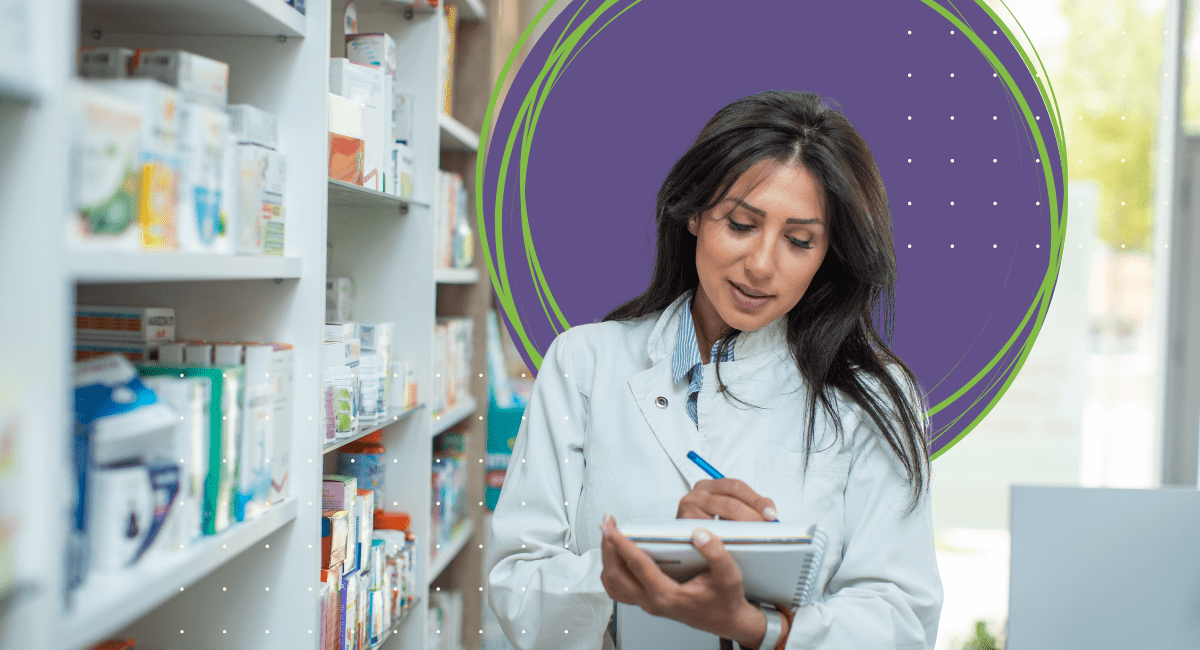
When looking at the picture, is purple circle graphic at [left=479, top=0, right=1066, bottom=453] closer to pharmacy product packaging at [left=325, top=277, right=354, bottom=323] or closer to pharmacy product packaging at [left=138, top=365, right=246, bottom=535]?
pharmacy product packaging at [left=325, top=277, right=354, bottom=323]

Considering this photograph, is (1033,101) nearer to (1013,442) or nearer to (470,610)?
(1013,442)

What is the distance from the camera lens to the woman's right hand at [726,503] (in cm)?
133

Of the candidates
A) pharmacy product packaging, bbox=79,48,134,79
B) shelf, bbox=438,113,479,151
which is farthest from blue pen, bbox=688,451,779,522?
shelf, bbox=438,113,479,151

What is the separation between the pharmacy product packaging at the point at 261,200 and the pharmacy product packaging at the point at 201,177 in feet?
0.32

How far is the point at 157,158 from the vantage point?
1.14 meters

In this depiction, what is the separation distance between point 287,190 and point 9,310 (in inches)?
32.8

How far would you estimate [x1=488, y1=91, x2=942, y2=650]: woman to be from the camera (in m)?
1.50

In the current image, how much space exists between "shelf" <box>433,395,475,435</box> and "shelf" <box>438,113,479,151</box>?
36.8 inches

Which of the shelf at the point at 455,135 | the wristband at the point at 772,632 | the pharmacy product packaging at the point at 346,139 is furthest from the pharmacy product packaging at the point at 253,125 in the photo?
the wristband at the point at 772,632

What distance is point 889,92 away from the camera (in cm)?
218

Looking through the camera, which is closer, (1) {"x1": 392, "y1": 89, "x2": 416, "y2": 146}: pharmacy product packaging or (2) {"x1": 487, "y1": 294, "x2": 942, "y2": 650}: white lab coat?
(2) {"x1": 487, "y1": 294, "x2": 942, "y2": 650}: white lab coat

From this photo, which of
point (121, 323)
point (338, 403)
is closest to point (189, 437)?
point (121, 323)

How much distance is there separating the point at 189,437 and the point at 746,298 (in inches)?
37.1

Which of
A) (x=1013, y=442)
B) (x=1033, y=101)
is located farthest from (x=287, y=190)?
(x=1013, y=442)
